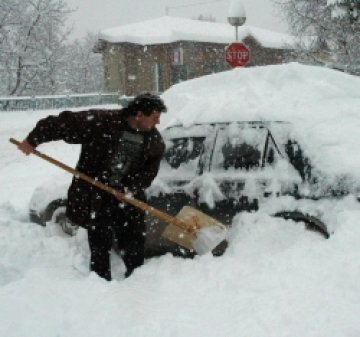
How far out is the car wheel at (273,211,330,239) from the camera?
3785mm

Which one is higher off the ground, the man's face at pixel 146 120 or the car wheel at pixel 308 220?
the man's face at pixel 146 120

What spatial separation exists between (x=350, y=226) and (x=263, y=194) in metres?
0.74

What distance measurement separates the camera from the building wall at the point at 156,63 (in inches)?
1219

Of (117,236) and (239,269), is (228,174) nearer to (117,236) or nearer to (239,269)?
(239,269)

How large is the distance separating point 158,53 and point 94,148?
28.6 meters

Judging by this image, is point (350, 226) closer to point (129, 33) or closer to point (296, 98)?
point (296, 98)

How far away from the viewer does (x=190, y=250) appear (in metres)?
4.17

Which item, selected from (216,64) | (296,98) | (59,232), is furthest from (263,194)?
(216,64)

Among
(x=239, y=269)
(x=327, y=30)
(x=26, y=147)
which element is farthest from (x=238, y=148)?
(x=327, y=30)

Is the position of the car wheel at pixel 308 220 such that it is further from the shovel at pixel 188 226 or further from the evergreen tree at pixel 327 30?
the evergreen tree at pixel 327 30

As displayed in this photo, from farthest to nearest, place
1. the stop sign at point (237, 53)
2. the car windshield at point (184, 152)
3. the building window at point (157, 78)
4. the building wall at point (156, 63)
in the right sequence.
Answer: the building window at point (157, 78), the building wall at point (156, 63), the stop sign at point (237, 53), the car windshield at point (184, 152)

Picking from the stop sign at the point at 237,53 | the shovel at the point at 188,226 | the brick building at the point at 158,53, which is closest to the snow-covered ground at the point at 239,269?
the shovel at the point at 188,226

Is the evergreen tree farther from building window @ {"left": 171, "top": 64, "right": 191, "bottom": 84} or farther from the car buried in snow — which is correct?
building window @ {"left": 171, "top": 64, "right": 191, "bottom": 84}

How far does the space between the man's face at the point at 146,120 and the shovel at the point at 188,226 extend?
1.77 ft
